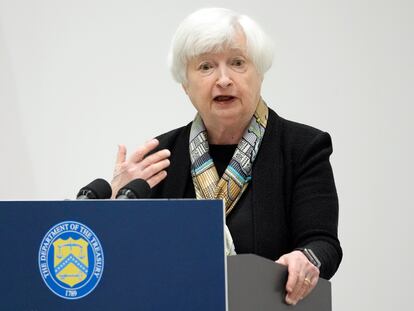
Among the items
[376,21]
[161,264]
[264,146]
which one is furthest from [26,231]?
[376,21]

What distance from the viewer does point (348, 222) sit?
3.23 metres

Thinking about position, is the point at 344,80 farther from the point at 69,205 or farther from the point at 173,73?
the point at 69,205

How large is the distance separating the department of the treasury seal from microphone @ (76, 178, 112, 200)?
0.21m

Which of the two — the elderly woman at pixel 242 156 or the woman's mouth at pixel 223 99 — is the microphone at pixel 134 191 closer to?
the elderly woman at pixel 242 156

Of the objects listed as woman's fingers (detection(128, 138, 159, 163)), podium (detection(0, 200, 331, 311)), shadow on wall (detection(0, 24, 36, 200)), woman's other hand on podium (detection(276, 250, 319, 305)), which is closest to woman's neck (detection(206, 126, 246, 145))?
woman's fingers (detection(128, 138, 159, 163))

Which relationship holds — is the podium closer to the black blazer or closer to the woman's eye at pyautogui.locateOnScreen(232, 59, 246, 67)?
the black blazer

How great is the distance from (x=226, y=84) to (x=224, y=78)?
19 mm

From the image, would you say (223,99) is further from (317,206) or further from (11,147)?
(11,147)

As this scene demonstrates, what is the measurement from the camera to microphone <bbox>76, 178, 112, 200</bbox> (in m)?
1.69

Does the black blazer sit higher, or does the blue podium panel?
the black blazer

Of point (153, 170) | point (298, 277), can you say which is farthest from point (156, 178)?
point (298, 277)

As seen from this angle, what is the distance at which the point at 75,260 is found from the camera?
1476mm

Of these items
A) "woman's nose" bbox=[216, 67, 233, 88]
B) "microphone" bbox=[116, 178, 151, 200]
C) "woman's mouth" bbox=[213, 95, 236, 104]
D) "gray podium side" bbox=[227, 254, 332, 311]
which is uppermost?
"woman's nose" bbox=[216, 67, 233, 88]

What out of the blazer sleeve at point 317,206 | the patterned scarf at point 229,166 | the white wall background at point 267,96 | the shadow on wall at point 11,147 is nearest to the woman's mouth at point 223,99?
the patterned scarf at point 229,166
